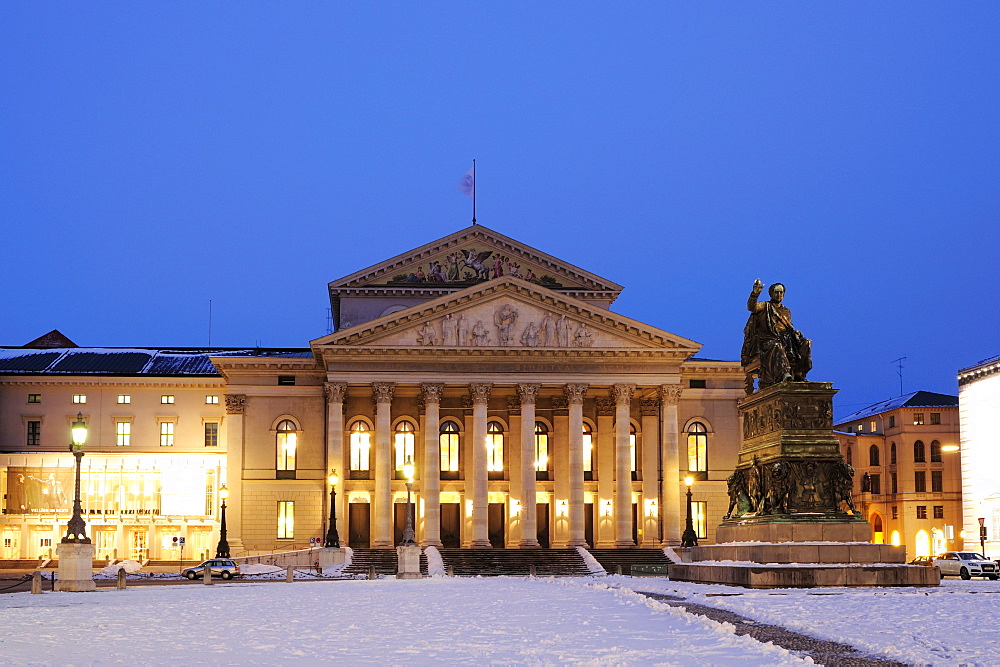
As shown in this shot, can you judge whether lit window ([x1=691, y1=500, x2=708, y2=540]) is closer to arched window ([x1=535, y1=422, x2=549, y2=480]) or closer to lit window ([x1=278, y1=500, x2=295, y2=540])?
arched window ([x1=535, y1=422, x2=549, y2=480])

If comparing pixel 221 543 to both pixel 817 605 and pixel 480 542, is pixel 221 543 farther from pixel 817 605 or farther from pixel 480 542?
pixel 817 605

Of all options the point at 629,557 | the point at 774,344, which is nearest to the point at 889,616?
the point at 774,344

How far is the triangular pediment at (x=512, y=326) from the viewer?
70.4m

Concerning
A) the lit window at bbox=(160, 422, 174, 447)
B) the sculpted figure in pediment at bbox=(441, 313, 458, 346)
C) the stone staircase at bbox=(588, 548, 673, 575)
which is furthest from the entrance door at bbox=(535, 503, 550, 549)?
the lit window at bbox=(160, 422, 174, 447)

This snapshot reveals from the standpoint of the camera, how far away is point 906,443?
104688 mm

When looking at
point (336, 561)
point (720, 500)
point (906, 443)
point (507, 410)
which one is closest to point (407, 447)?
point (507, 410)

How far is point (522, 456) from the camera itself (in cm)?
7106

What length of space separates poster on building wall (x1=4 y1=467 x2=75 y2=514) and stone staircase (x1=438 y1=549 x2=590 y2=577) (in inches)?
1023

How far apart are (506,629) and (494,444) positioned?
185 ft

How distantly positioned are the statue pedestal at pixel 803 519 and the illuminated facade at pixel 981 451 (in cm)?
5278

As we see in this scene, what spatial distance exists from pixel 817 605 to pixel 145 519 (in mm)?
62457

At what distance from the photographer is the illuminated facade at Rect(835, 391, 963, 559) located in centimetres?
10288

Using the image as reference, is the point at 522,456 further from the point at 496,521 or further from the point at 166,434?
the point at 166,434

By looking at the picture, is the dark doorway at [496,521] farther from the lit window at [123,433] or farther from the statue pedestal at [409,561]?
the statue pedestal at [409,561]
